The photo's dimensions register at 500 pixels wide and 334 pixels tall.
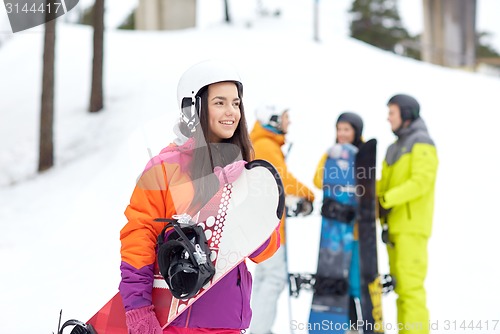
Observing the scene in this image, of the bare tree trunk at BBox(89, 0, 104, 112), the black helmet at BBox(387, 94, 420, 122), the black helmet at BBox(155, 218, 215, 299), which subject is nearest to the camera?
the black helmet at BBox(155, 218, 215, 299)

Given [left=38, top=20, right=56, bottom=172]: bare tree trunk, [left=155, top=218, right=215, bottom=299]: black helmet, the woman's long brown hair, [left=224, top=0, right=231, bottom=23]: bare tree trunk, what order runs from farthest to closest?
[left=224, top=0, right=231, bottom=23]: bare tree trunk → [left=38, top=20, right=56, bottom=172]: bare tree trunk → the woman's long brown hair → [left=155, top=218, right=215, bottom=299]: black helmet

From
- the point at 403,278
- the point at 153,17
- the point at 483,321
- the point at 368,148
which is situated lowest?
the point at 483,321

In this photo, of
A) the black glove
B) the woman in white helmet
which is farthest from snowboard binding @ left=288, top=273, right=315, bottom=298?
the woman in white helmet

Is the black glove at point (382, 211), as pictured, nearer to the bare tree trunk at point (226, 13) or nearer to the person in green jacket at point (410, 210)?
the person in green jacket at point (410, 210)

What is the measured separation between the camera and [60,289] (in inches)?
185

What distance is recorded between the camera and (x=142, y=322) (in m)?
1.92

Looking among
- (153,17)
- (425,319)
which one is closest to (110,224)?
(425,319)

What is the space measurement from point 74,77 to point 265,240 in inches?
371

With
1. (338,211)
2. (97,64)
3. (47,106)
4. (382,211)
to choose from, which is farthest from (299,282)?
(97,64)

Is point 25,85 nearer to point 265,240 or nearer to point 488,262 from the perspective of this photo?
point 488,262

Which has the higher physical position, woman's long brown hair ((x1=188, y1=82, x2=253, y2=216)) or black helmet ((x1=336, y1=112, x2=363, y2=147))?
black helmet ((x1=336, y1=112, x2=363, y2=147))

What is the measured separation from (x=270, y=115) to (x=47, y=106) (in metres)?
5.68

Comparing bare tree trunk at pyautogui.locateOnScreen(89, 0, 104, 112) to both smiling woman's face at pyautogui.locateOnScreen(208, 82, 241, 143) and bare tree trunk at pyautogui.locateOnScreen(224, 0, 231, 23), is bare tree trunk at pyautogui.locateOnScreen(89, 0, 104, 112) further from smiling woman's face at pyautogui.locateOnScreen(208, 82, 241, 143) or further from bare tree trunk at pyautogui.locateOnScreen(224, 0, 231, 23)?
smiling woman's face at pyautogui.locateOnScreen(208, 82, 241, 143)

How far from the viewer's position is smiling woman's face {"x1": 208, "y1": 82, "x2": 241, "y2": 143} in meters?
2.07
